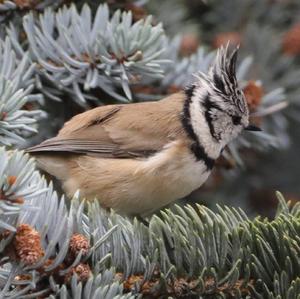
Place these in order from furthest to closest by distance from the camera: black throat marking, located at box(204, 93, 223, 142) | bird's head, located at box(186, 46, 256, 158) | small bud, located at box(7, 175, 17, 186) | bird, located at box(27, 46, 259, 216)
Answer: black throat marking, located at box(204, 93, 223, 142) → bird, located at box(27, 46, 259, 216) → bird's head, located at box(186, 46, 256, 158) → small bud, located at box(7, 175, 17, 186)

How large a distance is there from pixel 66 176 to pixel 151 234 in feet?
4.53

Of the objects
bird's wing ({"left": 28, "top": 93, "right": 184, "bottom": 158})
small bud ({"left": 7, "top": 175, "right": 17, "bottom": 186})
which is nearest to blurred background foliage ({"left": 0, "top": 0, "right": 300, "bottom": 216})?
bird's wing ({"left": 28, "top": 93, "right": 184, "bottom": 158})

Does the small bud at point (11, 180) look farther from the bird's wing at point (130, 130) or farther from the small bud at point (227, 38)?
the small bud at point (227, 38)

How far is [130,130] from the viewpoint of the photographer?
2.95 meters

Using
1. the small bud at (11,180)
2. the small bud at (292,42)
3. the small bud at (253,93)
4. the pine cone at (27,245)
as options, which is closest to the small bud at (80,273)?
the pine cone at (27,245)

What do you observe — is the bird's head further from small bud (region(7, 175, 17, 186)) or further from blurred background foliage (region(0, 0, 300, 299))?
small bud (region(7, 175, 17, 186))

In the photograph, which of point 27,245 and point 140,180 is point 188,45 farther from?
point 27,245

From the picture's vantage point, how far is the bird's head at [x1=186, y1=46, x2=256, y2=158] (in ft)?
8.54

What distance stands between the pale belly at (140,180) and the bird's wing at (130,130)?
0.06 metres

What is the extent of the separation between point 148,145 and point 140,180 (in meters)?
0.20

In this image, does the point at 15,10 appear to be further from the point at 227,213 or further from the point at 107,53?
the point at 227,213

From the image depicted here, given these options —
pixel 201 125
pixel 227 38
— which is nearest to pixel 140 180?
pixel 201 125

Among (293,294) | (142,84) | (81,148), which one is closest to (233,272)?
(293,294)

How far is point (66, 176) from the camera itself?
2.89m
